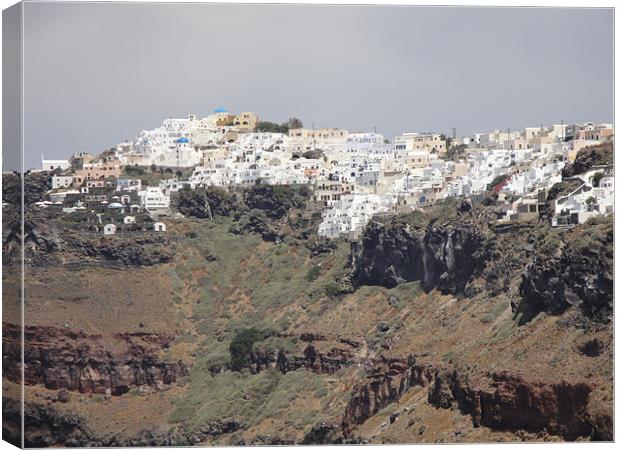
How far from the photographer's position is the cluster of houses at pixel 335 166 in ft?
221

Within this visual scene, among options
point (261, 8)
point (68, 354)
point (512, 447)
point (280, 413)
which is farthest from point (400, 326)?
point (512, 447)

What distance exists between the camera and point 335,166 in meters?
78.9

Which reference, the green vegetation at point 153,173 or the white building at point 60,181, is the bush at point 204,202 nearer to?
the green vegetation at point 153,173

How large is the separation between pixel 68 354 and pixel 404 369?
953cm

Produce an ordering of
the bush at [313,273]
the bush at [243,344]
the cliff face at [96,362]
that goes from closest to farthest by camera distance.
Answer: the cliff face at [96,362] < the bush at [243,344] < the bush at [313,273]

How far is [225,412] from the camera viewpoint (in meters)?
61.2

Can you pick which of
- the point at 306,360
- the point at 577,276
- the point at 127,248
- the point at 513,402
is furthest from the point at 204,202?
the point at 513,402

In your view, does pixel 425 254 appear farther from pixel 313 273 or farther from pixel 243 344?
pixel 313 273

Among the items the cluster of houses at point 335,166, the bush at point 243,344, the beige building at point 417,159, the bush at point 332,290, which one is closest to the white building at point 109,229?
the cluster of houses at point 335,166

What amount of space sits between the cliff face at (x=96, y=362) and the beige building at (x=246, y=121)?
12.8m

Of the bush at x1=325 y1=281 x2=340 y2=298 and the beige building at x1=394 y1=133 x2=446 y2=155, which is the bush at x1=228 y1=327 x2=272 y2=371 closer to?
the bush at x1=325 y1=281 x2=340 y2=298

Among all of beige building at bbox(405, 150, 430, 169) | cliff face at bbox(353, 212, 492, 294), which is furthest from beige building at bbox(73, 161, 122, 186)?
beige building at bbox(405, 150, 430, 169)

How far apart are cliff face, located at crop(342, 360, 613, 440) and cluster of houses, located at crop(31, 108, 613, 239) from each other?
975 centimetres

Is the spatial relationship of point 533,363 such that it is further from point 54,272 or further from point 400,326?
point 54,272
